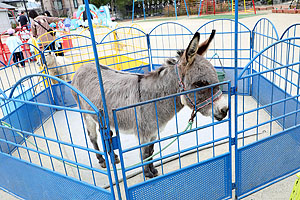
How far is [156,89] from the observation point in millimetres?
3008

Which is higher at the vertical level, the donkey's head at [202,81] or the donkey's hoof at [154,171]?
the donkey's head at [202,81]

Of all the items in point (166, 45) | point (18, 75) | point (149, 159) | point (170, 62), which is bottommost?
point (149, 159)

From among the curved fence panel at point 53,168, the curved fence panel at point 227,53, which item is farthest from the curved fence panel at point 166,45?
the curved fence panel at point 53,168

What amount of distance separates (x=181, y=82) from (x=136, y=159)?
5.73 ft

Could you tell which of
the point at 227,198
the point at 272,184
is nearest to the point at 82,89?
the point at 227,198

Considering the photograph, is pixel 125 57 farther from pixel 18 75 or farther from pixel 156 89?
pixel 156 89

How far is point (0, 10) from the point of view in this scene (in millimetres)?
22234

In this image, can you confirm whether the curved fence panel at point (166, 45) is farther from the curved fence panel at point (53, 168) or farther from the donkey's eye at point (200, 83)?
the curved fence panel at point (53, 168)

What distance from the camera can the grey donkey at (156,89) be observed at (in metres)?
2.58

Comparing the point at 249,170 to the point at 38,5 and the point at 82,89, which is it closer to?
the point at 82,89

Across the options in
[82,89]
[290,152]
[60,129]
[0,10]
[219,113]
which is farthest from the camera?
[0,10]

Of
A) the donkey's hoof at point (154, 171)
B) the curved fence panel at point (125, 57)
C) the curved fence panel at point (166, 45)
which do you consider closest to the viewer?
the donkey's hoof at point (154, 171)

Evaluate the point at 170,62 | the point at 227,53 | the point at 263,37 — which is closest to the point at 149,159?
the point at 170,62

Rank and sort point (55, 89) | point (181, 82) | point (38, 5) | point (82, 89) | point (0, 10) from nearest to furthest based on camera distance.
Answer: point (181, 82), point (82, 89), point (55, 89), point (0, 10), point (38, 5)
